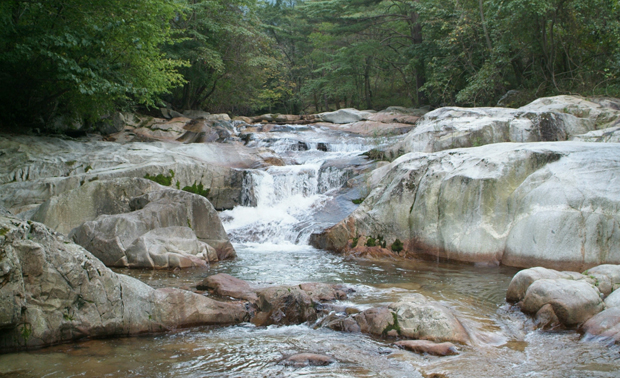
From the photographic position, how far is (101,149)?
13.7 metres

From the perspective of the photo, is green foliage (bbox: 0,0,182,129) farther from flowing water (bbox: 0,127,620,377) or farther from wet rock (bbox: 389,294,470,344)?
wet rock (bbox: 389,294,470,344)

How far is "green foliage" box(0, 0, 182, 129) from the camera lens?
10.3 metres

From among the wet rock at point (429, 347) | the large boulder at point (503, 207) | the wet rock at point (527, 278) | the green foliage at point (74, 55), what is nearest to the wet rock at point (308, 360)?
the wet rock at point (429, 347)

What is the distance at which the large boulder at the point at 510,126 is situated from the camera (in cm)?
1170

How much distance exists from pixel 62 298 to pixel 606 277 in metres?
6.00

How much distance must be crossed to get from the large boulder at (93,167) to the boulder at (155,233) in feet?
8.61

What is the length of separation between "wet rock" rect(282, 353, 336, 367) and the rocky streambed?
2 centimetres

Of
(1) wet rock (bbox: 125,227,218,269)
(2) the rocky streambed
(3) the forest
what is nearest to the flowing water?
(2) the rocky streambed

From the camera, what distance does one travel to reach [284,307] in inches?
214

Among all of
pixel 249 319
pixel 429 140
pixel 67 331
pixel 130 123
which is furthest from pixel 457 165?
pixel 130 123

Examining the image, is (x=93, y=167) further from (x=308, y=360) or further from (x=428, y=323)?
(x=428, y=323)

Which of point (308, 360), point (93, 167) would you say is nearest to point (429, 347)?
point (308, 360)

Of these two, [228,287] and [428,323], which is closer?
[428,323]

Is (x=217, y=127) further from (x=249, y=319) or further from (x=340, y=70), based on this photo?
(x=249, y=319)
